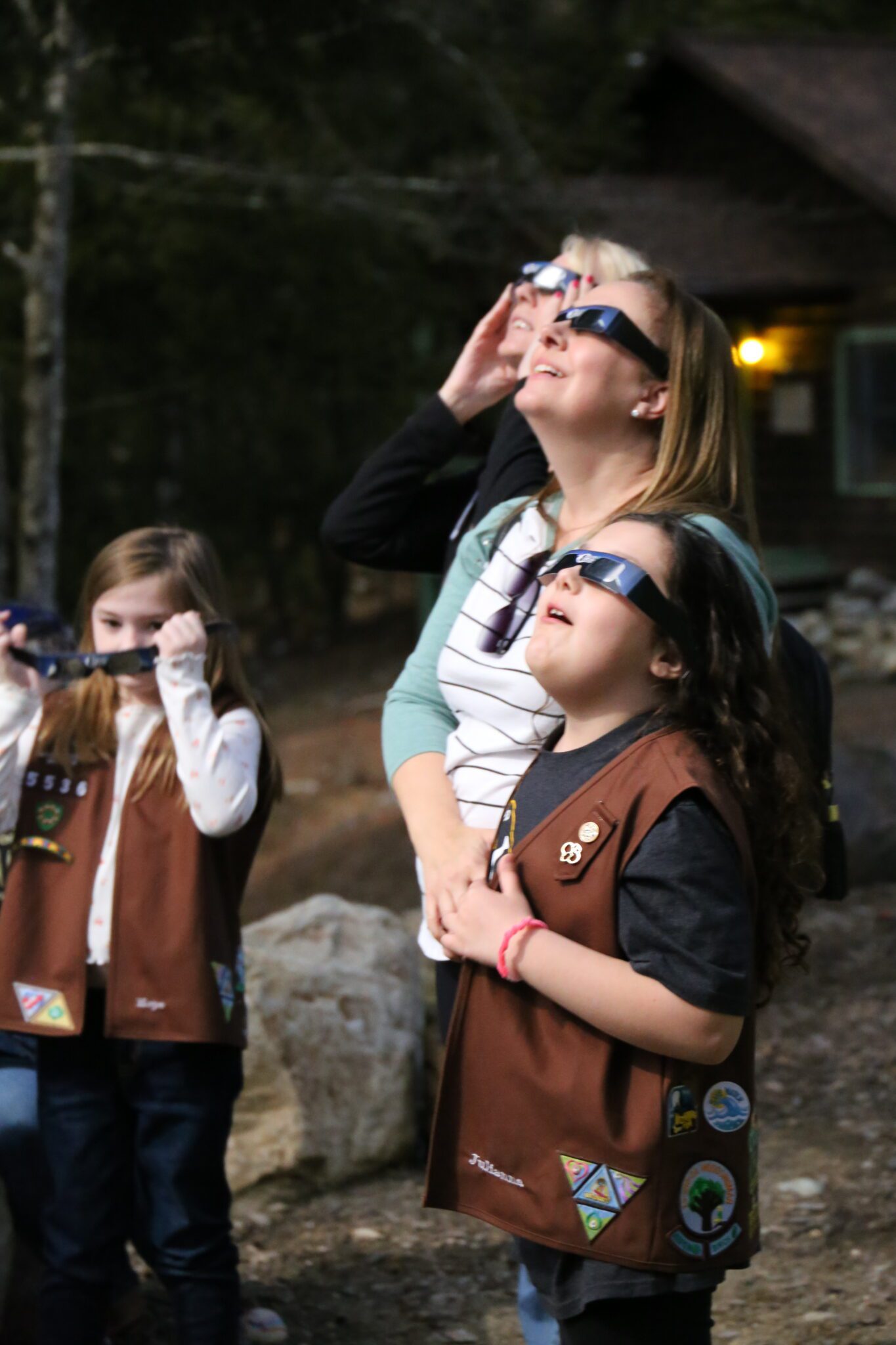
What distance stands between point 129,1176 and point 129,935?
44 cm

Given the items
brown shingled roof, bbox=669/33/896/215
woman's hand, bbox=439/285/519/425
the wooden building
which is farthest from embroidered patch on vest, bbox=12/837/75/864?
brown shingled roof, bbox=669/33/896/215

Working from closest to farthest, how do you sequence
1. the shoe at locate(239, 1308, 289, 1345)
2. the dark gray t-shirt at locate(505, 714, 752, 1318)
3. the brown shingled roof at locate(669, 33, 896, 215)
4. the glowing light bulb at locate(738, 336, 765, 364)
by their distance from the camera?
the dark gray t-shirt at locate(505, 714, 752, 1318)
the shoe at locate(239, 1308, 289, 1345)
the brown shingled roof at locate(669, 33, 896, 215)
the glowing light bulb at locate(738, 336, 765, 364)

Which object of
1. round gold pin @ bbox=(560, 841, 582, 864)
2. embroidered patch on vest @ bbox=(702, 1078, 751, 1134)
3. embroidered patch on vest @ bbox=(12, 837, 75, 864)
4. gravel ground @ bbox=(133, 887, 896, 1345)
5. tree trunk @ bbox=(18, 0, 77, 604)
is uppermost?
tree trunk @ bbox=(18, 0, 77, 604)

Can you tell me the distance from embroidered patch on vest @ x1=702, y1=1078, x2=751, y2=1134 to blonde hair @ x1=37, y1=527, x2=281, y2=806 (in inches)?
48.6

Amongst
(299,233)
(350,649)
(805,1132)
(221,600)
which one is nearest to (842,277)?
(299,233)

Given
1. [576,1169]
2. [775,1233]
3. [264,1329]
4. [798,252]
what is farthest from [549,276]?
[798,252]

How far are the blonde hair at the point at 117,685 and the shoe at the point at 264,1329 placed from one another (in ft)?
3.50

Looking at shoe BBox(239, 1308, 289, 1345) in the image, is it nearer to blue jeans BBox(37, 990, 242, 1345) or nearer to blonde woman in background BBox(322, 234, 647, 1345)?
blue jeans BBox(37, 990, 242, 1345)

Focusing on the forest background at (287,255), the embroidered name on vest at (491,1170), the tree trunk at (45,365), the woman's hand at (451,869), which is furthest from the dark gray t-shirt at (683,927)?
the forest background at (287,255)

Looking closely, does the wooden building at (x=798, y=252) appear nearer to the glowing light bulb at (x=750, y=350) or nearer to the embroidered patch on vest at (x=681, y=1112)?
the glowing light bulb at (x=750, y=350)

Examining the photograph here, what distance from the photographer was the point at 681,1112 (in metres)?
1.72

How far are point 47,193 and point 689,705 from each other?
6742mm

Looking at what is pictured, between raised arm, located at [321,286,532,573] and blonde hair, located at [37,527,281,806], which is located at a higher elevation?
raised arm, located at [321,286,532,573]

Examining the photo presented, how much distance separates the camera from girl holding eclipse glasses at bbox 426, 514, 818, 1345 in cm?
169
